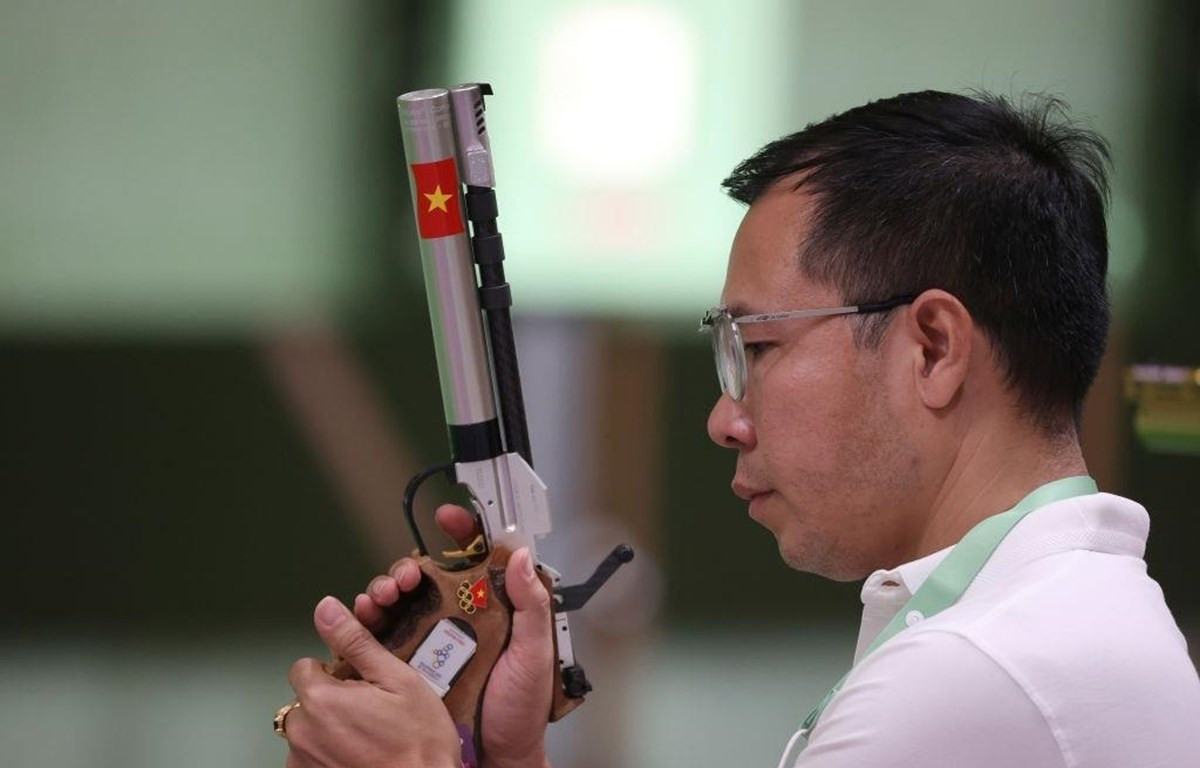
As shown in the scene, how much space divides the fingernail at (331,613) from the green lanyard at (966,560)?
44cm

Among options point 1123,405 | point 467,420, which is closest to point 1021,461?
point 467,420

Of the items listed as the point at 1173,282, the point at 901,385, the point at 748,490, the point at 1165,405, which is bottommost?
the point at 1165,405

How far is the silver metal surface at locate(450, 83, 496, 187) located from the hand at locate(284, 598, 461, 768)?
1.43 ft

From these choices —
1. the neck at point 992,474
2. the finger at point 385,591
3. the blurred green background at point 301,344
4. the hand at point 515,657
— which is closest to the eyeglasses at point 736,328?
the neck at point 992,474

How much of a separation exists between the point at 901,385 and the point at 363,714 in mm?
556

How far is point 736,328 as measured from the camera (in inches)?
53.0

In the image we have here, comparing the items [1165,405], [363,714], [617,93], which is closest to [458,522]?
[363,714]

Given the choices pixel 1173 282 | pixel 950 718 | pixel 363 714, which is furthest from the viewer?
pixel 1173 282

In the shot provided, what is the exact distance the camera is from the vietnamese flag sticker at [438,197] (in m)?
1.44

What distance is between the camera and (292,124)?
283cm

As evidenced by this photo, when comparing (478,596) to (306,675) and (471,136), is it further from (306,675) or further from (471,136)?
(471,136)

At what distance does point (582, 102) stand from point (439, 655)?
1.68 metres

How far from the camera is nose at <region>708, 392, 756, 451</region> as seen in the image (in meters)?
1.36

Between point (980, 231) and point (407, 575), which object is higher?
point (980, 231)
